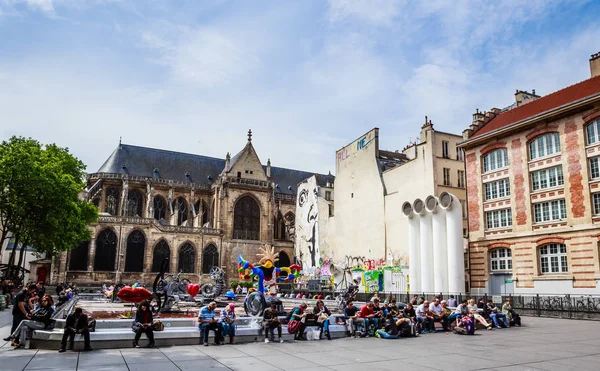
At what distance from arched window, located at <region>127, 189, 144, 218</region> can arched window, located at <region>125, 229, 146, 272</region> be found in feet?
20.1

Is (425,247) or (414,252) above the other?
(425,247)

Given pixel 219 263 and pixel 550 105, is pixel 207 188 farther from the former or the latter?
pixel 550 105

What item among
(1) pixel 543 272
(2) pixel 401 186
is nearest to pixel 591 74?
(1) pixel 543 272

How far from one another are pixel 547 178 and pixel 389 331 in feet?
55.7

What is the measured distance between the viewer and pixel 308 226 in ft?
172

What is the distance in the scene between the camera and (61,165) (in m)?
35.9

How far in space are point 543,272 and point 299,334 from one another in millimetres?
18027

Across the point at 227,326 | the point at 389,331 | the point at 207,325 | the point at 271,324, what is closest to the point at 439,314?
the point at 389,331

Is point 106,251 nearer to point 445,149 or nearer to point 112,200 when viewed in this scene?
point 112,200

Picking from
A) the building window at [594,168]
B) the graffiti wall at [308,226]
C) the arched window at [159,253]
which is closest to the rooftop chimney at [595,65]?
the building window at [594,168]

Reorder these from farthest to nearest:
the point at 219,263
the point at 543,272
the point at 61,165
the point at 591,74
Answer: the point at 219,263, the point at 61,165, the point at 591,74, the point at 543,272

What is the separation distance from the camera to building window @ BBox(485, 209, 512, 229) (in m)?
27.5

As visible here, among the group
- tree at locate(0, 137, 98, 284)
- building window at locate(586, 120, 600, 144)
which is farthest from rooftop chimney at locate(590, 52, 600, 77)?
tree at locate(0, 137, 98, 284)

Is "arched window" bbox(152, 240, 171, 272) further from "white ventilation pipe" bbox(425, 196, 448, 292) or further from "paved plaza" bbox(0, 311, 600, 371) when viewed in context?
"paved plaza" bbox(0, 311, 600, 371)
